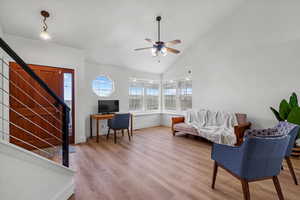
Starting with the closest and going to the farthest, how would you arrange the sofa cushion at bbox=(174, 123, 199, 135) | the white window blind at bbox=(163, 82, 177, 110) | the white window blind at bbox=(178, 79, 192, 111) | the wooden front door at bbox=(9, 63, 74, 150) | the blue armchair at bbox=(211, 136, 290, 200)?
the blue armchair at bbox=(211, 136, 290, 200)
the wooden front door at bbox=(9, 63, 74, 150)
the sofa cushion at bbox=(174, 123, 199, 135)
the white window blind at bbox=(178, 79, 192, 111)
the white window blind at bbox=(163, 82, 177, 110)

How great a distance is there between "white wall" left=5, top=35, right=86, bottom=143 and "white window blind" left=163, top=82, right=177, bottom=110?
368 centimetres

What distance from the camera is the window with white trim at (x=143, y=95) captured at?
609cm

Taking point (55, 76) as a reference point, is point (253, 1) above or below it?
above

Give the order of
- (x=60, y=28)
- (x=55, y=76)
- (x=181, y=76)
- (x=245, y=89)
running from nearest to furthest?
(x=60, y=28), (x=55, y=76), (x=245, y=89), (x=181, y=76)

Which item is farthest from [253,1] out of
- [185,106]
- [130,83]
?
[130,83]

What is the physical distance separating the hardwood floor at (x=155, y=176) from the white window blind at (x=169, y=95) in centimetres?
288

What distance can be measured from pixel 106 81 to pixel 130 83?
1030mm

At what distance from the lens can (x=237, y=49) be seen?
4270mm

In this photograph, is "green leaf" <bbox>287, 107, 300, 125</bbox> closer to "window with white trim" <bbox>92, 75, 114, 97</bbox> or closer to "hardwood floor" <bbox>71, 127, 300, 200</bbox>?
"hardwood floor" <bbox>71, 127, 300, 200</bbox>

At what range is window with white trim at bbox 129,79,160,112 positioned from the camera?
6090 mm

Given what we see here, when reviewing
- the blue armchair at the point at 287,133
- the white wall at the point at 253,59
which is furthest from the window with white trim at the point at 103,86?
the blue armchair at the point at 287,133

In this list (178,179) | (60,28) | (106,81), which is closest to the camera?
(178,179)

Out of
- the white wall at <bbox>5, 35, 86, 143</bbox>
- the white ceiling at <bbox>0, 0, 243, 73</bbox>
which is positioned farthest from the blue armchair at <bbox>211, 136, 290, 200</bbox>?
the white wall at <bbox>5, 35, 86, 143</bbox>

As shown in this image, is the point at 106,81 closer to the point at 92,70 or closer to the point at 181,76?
the point at 92,70
